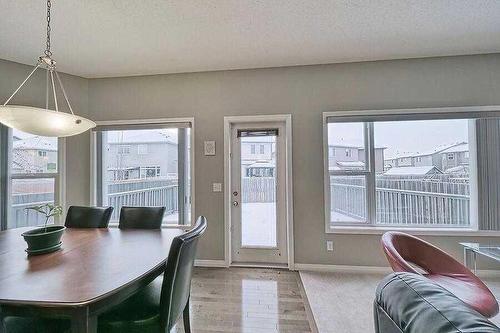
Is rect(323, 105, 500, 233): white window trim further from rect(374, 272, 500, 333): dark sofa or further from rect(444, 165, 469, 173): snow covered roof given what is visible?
rect(374, 272, 500, 333): dark sofa

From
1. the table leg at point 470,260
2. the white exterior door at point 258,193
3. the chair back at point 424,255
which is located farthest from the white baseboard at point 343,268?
the chair back at point 424,255

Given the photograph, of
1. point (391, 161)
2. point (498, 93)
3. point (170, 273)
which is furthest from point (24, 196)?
point (498, 93)

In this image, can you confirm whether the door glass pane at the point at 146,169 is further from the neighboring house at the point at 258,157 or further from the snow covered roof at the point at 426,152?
the snow covered roof at the point at 426,152

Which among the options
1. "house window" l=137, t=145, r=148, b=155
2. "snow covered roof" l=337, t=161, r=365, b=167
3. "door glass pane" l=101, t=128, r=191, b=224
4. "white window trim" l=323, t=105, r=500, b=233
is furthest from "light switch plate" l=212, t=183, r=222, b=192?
"snow covered roof" l=337, t=161, r=365, b=167

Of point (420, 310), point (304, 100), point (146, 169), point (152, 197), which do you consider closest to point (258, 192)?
point (304, 100)

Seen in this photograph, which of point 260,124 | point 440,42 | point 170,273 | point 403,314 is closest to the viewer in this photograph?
point 403,314

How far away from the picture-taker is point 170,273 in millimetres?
1402

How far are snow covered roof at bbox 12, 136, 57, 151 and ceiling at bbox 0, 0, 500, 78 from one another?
0.98 meters

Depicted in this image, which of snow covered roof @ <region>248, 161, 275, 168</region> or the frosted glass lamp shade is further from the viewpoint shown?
snow covered roof @ <region>248, 161, 275, 168</region>

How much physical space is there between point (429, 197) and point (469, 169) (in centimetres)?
57

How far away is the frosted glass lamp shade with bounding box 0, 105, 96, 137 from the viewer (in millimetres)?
1627

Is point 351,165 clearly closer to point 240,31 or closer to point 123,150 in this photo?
point 240,31

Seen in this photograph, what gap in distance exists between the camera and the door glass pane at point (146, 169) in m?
3.60

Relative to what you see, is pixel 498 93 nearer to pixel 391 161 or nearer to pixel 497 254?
pixel 391 161
